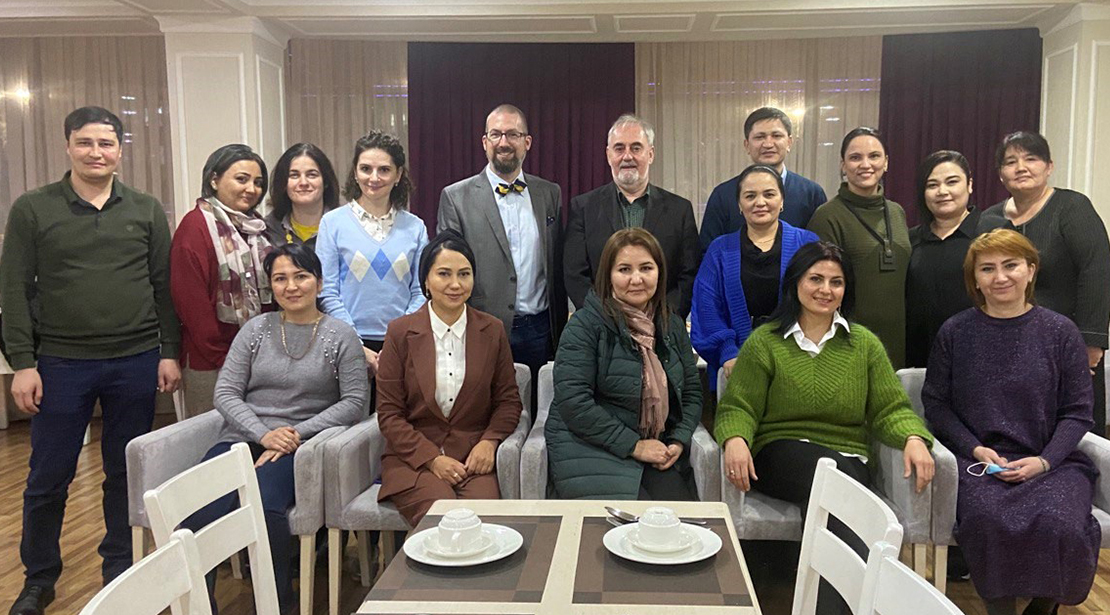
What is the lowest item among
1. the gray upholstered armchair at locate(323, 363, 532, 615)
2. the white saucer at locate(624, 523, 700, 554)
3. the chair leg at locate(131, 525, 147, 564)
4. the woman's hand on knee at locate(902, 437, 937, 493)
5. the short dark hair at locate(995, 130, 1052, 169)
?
the chair leg at locate(131, 525, 147, 564)

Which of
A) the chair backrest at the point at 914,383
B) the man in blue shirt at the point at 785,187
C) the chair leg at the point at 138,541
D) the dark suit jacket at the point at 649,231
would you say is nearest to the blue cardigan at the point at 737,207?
the man in blue shirt at the point at 785,187

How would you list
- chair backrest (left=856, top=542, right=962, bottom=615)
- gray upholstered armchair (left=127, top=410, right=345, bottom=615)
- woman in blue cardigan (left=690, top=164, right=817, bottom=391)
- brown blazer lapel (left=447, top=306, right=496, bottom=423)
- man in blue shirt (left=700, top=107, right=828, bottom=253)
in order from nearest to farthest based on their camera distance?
chair backrest (left=856, top=542, right=962, bottom=615), gray upholstered armchair (left=127, top=410, right=345, bottom=615), brown blazer lapel (left=447, top=306, right=496, bottom=423), woman in blue cardigan (left=690, top=164, right=817, bottom=391), man in blue shirt (left=700, top=107, right=828, bottom=253)

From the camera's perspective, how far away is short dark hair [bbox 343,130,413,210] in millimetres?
3119

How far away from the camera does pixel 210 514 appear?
2.51 m

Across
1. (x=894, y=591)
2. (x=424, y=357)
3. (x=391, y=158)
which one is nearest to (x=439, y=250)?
(x=424, y=357)

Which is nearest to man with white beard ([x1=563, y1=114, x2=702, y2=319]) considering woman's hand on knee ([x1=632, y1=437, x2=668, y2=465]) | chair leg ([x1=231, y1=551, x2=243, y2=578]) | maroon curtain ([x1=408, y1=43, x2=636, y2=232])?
woman's hand on knee ([x1=632, y1=437, x2=668, y2=465])

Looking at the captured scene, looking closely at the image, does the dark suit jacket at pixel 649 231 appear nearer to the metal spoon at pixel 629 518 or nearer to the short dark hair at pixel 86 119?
the metal spoon at pixel 629 518

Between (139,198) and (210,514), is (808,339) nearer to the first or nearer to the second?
(210,514)

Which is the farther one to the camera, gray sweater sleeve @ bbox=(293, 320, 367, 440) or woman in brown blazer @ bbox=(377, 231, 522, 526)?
gray sweater sleeve @ bbox=(293, 320, 367, 440)

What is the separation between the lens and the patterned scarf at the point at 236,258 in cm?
297

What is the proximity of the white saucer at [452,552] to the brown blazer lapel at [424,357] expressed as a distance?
3.67 ft

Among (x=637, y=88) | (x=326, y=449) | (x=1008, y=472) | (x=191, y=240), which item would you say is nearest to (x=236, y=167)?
(x=191, y=240)

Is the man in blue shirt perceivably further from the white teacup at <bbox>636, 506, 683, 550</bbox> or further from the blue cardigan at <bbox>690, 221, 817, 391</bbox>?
the white teacup at <bbox>636, 506, 683, 550</bbox>

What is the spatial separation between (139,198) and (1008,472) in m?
2.94
